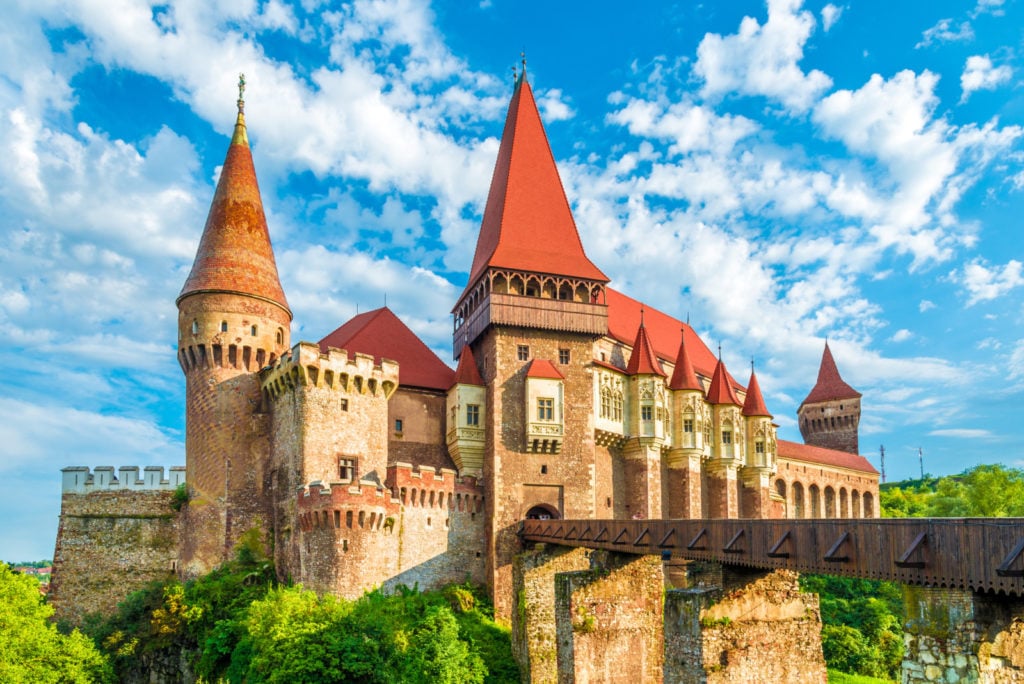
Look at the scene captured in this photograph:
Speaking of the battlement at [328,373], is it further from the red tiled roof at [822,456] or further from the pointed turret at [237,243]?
the red tiled roof at [822,456]

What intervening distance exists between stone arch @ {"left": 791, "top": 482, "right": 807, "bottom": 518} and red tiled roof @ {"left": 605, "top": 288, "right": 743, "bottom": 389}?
485 inches

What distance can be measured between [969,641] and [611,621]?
50.3 feet

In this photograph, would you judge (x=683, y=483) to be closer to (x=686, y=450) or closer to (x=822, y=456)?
(x=686, y=450)

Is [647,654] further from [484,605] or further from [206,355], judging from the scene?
[206,355]

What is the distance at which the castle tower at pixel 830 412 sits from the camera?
246 feet

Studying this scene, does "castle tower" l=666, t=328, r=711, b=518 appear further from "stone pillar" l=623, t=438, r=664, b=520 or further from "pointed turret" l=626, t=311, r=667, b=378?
"pointed turret" l=626, t=311, r=667, b=378

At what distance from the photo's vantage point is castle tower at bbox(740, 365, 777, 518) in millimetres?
48781

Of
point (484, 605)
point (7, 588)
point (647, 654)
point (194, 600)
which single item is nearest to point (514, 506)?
point (484, 605)

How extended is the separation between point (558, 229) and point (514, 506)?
1355 centimetres

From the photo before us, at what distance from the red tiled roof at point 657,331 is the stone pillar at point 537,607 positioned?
13.6 m

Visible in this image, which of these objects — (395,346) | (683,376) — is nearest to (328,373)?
(395,346)

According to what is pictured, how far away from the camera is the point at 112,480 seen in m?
36.1

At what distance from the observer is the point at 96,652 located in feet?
103

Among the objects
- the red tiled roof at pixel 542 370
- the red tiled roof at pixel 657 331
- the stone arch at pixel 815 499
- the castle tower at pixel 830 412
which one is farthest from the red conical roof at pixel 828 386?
the red tiled roof at pixel 542 370
